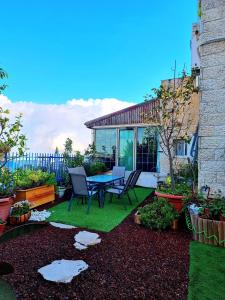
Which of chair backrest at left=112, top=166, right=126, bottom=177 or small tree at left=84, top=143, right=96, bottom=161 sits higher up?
small tree at left=84, top=143, right=96, bottom=161

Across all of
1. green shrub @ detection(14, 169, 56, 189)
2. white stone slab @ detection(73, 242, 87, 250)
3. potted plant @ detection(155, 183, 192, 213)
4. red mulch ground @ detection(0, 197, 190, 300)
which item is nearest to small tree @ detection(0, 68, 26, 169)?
green shrub @ detection(14, 169, 56, 189)

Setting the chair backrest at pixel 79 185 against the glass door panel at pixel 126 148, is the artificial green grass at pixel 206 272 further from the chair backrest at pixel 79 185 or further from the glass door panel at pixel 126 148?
the glass door panel at pixel 126 148

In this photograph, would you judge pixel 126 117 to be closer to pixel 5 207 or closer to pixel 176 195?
pixel 176 195

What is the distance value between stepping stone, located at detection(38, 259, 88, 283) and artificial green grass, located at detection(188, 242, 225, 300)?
132cm

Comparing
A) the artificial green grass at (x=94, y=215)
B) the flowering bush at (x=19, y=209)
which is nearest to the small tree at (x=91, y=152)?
the artificial green grass at (x=94, y=215)

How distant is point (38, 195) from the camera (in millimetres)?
5805

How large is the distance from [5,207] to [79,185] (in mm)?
1713

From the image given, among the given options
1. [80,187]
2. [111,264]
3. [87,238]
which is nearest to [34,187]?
[80,187]

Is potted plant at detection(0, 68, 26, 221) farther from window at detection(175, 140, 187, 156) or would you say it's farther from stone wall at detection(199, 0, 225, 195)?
window at detection(175, 140, 187, 156)

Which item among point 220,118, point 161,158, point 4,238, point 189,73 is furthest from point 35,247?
point 161,158

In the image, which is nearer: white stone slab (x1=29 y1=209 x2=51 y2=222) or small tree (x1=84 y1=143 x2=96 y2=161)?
white stone slab (x1=29 y1=209 x2=51 y2=222)

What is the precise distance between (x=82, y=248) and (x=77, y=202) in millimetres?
3154

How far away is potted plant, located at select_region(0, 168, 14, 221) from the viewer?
4277 millimetres

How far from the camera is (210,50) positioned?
4.21m
